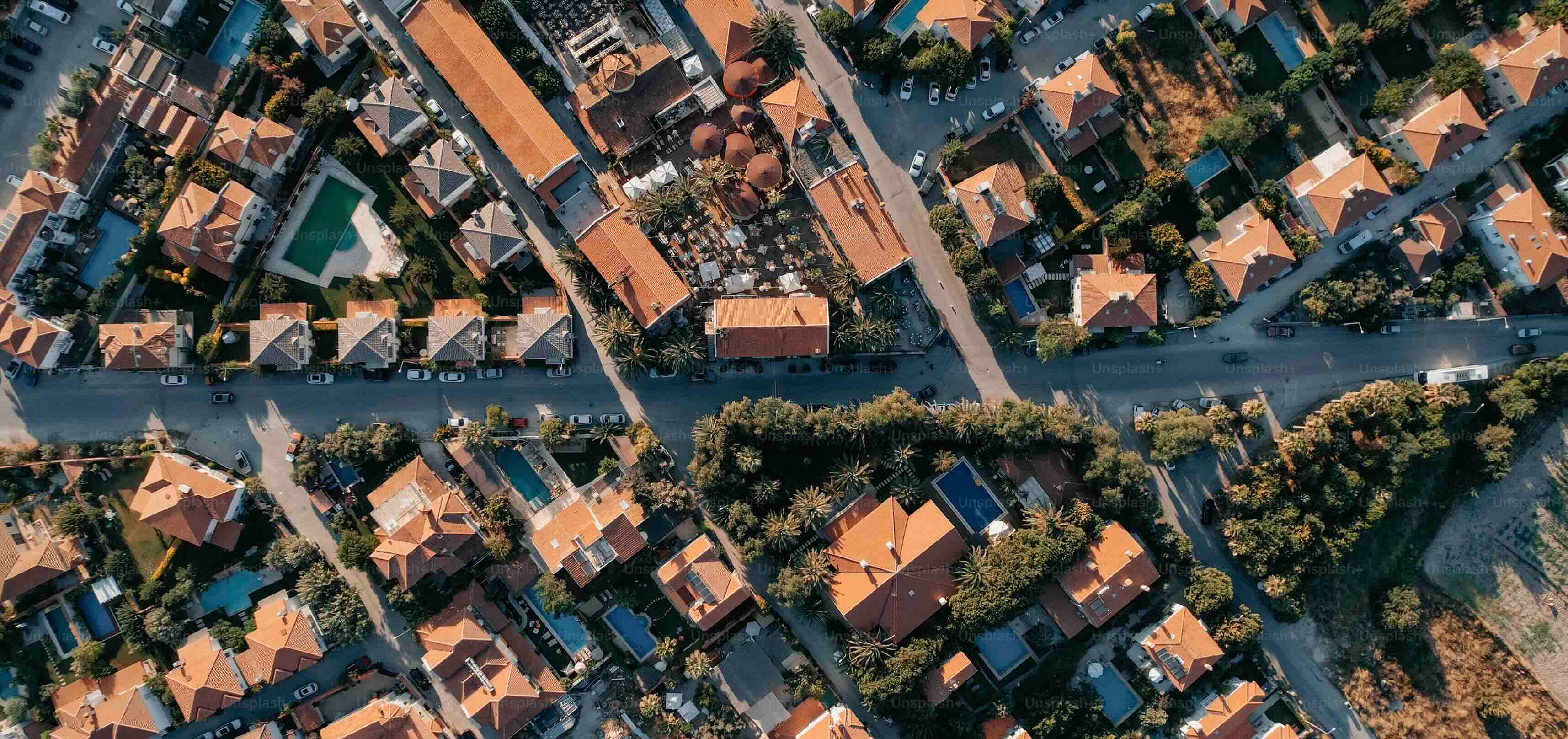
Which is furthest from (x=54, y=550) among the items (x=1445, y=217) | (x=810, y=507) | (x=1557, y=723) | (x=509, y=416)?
(x=1557, y=723)

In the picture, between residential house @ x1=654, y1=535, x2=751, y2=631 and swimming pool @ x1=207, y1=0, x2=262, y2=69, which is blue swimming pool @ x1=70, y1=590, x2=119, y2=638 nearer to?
swimming pool @ x1=207, y1=0, x2=262, y2=69

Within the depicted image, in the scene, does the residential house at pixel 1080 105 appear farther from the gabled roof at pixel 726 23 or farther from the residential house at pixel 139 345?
the residential house at pixel 139 345

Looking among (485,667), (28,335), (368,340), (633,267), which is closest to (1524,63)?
(633,267)

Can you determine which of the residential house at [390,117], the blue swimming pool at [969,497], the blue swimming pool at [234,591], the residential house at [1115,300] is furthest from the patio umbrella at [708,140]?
the blue swimming pool at [234,591]

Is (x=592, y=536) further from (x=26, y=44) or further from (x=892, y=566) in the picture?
(x=26, y=44)

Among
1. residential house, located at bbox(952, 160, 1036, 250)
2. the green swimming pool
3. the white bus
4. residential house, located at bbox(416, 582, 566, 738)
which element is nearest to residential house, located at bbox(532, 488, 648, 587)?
residential house, located at bbox(416, 582, 566, 738)

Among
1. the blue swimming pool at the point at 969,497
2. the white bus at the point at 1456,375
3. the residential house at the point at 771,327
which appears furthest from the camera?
the blue swimming pool at the point at 969,497

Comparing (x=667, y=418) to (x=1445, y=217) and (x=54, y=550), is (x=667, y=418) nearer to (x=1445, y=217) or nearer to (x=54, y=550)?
(x=54, y=550)
